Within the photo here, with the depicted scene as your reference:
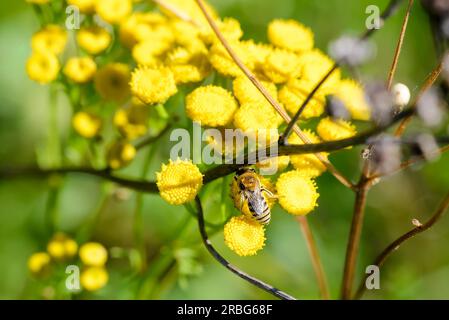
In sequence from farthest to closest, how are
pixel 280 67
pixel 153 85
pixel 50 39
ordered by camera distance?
pixel 50 39, pixel 280 67, pixel 153 85

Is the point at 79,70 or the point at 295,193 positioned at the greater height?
the point at 79,70

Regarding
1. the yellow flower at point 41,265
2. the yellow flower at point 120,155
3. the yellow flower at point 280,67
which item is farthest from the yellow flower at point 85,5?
the yellow flower at point 41,265

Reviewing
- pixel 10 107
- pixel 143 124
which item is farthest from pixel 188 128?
pixel 10 107

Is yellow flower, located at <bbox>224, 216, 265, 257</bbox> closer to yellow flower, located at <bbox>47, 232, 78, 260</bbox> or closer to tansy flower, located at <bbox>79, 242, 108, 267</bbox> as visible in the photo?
tansy flower, located at <bbox>79, 242, 108, 267</bbox>

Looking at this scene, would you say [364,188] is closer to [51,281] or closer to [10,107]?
[51,281]

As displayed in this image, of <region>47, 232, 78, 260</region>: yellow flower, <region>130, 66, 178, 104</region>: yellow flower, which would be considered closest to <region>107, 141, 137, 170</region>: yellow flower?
<region>130, 66, 178, 104</region>: yellow flower

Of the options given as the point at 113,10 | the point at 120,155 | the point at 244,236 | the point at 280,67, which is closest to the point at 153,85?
the point at 120,155

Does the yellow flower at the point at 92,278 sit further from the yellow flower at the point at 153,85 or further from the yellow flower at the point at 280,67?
the yellow flower at the point at 280,67

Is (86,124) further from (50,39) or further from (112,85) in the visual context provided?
(50,39)
